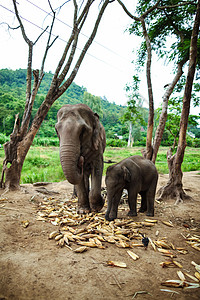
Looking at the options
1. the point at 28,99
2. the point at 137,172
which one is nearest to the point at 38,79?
the point at 28,99

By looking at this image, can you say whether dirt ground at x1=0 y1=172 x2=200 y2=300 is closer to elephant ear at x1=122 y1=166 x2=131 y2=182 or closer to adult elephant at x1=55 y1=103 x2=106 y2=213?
adult elephant at x1=55 y1=103 x2=106 y2=213

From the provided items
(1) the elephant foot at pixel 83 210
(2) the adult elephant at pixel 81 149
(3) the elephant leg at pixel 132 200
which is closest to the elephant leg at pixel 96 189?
(2) the adult elephant at pixel 81 149

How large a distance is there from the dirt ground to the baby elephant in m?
0.29

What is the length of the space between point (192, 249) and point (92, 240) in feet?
5.16

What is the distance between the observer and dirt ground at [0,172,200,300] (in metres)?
1.84

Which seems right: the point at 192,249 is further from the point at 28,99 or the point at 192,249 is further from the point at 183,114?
the point at 28,99

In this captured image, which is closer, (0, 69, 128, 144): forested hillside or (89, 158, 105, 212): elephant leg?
(89, 158, 105, 212): elephant leg

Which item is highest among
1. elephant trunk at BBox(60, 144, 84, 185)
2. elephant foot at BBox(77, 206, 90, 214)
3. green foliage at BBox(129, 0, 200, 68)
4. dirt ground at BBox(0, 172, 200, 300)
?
green foliage at BBox(129, 0, 200, 68)

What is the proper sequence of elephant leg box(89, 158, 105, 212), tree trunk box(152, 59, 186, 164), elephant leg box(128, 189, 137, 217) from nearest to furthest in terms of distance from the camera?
elephant leg box(128, 189, 137, 217)
elephant leg box(89, 158, 105, 212)
tree trunk box(152, 59, 186, 164)

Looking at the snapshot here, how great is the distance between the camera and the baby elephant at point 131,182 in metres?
3.82

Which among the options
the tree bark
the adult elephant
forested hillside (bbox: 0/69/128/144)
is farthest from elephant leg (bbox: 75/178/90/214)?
forested hillside (bbox: 0/69/128/144)

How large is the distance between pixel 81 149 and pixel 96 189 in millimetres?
1020

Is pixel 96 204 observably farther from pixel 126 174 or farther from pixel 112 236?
pixel 112 236

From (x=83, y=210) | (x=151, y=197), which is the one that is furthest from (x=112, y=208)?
(x=151, y=197)
